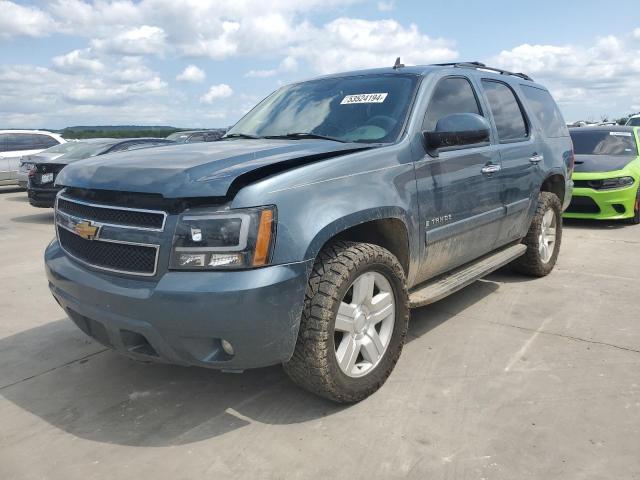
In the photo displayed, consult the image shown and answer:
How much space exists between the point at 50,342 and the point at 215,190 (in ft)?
7.65

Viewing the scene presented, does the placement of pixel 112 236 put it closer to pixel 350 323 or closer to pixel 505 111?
pixel 350 323

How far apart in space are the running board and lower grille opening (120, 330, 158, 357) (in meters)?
1.50

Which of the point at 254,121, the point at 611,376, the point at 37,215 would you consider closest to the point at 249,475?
the point at 611,376

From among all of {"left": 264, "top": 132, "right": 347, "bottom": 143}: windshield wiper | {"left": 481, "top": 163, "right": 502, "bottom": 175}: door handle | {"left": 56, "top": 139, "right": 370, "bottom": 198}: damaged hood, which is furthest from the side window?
{"left": 56, "top": 139, "right": 370, "bottom": 198}: damaged hood

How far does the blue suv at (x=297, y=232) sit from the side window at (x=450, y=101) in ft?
0.05

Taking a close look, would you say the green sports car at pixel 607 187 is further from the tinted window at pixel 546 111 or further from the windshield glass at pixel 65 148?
the windshield glass at pixel 65 148

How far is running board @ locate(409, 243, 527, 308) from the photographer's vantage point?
3.47m

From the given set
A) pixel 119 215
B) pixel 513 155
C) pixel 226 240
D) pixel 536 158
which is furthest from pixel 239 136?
pixel 536 158

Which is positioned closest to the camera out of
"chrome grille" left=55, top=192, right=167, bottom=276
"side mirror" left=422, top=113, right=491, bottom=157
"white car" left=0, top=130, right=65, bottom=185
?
"chrome grille" left=55, top=192, right=167, bottom=276

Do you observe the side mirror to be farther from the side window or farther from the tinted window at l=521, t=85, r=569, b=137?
the tinted window at l=521, t=85, r=569, b=137

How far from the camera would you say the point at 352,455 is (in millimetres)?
2545

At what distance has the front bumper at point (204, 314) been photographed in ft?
7.85

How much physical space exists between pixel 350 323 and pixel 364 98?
1.62 metres

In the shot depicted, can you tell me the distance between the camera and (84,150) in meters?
10.9
